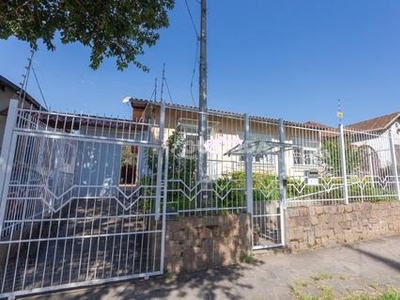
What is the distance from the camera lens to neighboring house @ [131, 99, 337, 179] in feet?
16.0

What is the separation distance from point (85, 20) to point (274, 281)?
609 centimetres

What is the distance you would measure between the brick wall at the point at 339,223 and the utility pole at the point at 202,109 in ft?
7.57

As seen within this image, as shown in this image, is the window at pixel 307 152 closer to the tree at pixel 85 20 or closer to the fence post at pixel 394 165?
the fence post at pixel 394 165

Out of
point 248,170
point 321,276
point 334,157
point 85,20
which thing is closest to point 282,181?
point 248,170

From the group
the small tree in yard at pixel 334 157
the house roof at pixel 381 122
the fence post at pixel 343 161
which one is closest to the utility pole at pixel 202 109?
the small tree in yard at pixel 334 157

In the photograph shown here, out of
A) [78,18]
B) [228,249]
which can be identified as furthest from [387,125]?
[78,18]

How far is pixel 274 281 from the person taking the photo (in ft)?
12.5

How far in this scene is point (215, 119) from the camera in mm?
6785

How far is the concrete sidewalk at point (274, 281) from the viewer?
11.1ft

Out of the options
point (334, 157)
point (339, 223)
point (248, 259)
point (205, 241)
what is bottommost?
point (248, 259)

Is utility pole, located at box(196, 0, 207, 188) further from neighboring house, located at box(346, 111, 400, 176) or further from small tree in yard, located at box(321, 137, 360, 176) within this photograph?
neighboring house, located at box(346, 111, 400, 176)

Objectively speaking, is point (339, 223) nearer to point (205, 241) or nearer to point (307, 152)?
point (307, 152)

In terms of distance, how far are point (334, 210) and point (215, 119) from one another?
3.93 m

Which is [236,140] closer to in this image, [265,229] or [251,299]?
[265,229]
